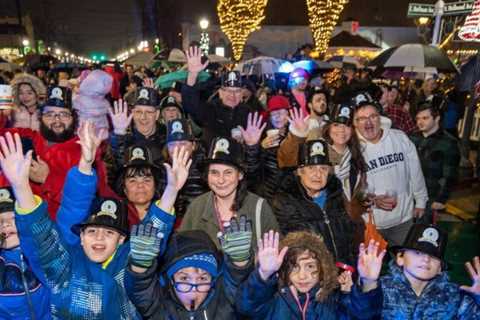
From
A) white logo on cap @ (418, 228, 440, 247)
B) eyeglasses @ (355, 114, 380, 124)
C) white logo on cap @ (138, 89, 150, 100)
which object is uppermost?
white logo on cap @ (138, 89, 150, 100)

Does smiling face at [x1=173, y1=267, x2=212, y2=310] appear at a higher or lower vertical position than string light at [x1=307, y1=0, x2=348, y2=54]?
lower

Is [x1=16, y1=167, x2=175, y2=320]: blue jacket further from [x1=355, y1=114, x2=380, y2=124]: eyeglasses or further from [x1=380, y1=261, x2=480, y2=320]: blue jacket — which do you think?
[x1=355, y1=114, x2=380, y2=124]: eyeglasses

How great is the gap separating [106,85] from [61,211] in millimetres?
2803

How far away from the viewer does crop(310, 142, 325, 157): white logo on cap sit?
3678 mm

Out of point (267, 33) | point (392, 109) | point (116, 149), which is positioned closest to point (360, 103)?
point (116, 149)

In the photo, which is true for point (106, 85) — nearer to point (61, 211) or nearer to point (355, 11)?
point (61, 211)

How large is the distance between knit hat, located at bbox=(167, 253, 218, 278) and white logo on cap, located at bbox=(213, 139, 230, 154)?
36.8 inches

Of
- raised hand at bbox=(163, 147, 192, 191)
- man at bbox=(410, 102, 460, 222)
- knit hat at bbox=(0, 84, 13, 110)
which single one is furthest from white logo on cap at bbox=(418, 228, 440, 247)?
knit hat at bbox=(0, 84, 13, 110)

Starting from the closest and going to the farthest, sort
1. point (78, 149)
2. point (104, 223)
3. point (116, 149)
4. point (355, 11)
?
point (104, 223)
point (78, 149)
point (116, 149)
point (355, 11)

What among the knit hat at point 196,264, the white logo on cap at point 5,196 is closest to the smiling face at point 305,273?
the knit hat at point 196,264

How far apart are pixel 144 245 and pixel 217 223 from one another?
0.98 m

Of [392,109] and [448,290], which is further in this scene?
[392,109]

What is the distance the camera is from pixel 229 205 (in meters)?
3.50

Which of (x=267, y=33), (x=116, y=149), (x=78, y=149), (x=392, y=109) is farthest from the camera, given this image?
(x=267, y=33)
